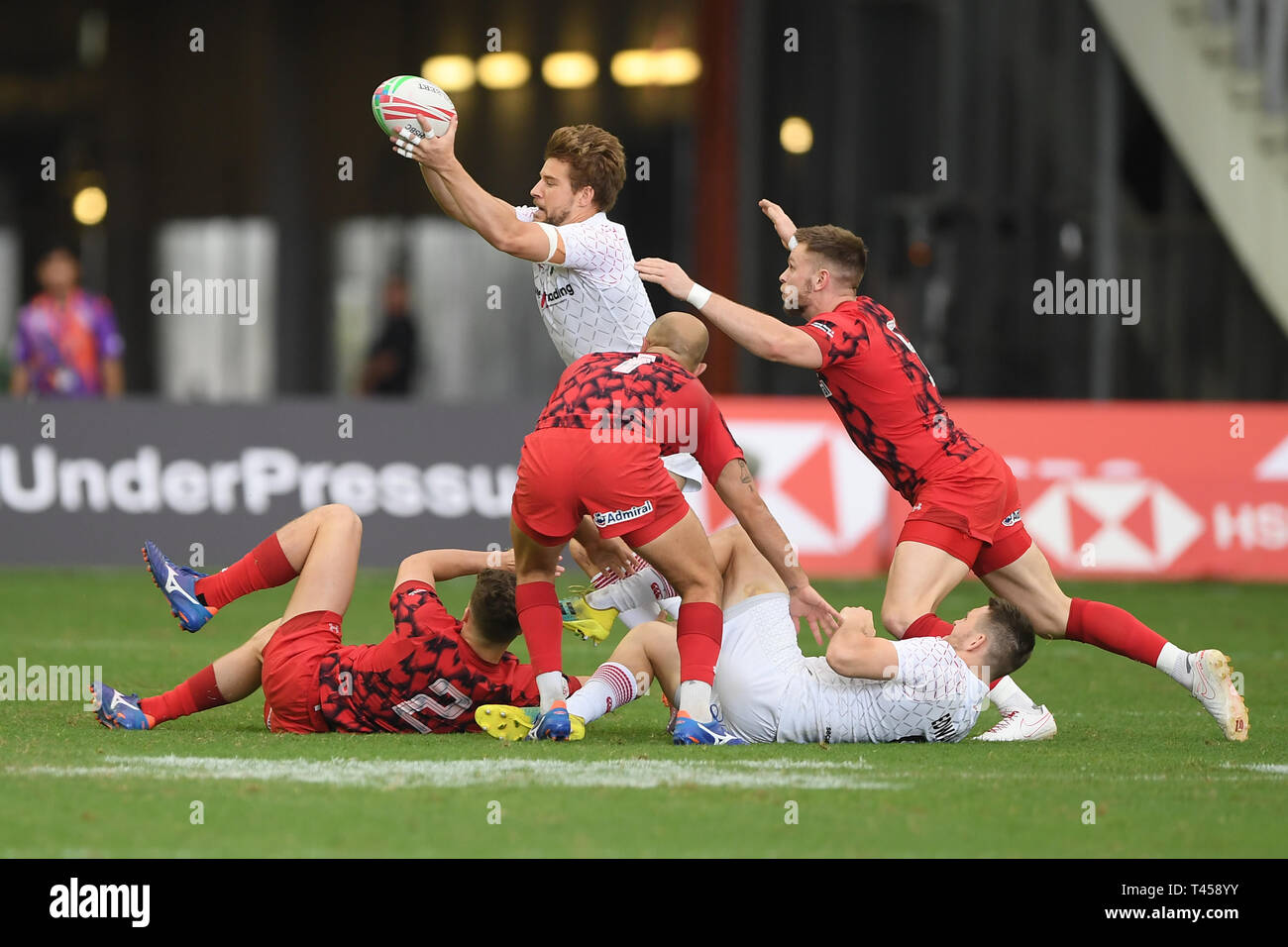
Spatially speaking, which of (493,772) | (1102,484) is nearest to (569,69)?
Result: (1102,484)

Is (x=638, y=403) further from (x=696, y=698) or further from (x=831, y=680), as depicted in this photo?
(x=831, y=680)

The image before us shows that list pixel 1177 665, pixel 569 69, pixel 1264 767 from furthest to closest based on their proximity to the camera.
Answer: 1. pixel 569 69
2. pixel 1177 665
3. pixel 1264 767

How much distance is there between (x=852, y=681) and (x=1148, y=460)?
7741mm

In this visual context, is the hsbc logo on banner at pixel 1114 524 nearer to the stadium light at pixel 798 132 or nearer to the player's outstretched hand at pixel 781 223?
the player's outstretched hand at pixel 781 223

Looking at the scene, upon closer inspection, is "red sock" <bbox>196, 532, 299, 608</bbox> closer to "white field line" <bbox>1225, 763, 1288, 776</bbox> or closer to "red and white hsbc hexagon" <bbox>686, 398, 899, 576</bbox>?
"white field line" <bbox>1225, 763, 1288, 776</bbox>

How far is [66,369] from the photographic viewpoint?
15898 mm

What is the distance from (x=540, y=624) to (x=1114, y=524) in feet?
26.1

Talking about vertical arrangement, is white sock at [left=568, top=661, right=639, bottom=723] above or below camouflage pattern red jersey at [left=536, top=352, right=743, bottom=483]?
below

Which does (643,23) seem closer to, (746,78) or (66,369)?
(746,78)

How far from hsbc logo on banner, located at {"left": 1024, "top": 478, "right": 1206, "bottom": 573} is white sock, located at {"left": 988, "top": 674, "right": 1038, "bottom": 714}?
252 inches

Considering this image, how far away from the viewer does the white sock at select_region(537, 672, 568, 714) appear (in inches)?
277

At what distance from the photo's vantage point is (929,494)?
297 inches

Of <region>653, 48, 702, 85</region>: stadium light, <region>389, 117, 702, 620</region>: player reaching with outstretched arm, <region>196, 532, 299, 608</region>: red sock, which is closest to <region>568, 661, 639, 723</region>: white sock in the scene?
<region>389, 117, 702, 620</region>: player reaching with outstretched arm

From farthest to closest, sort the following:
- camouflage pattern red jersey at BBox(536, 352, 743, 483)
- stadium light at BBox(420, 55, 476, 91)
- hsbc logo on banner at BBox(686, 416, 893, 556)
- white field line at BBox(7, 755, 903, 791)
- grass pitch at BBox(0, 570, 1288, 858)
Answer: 1. stadium light at BBox(420, 55, 476, 91)
2. hsbc logo on banner at BBox(686, 416, 893, 556)
3. camouflage pattern red jersey at BBox(536, 352, 743, 483)
4. white field line at BBox(7, 755, 903, 791)
5. grass pitch at BBox(0, 570, 1288, 858)
